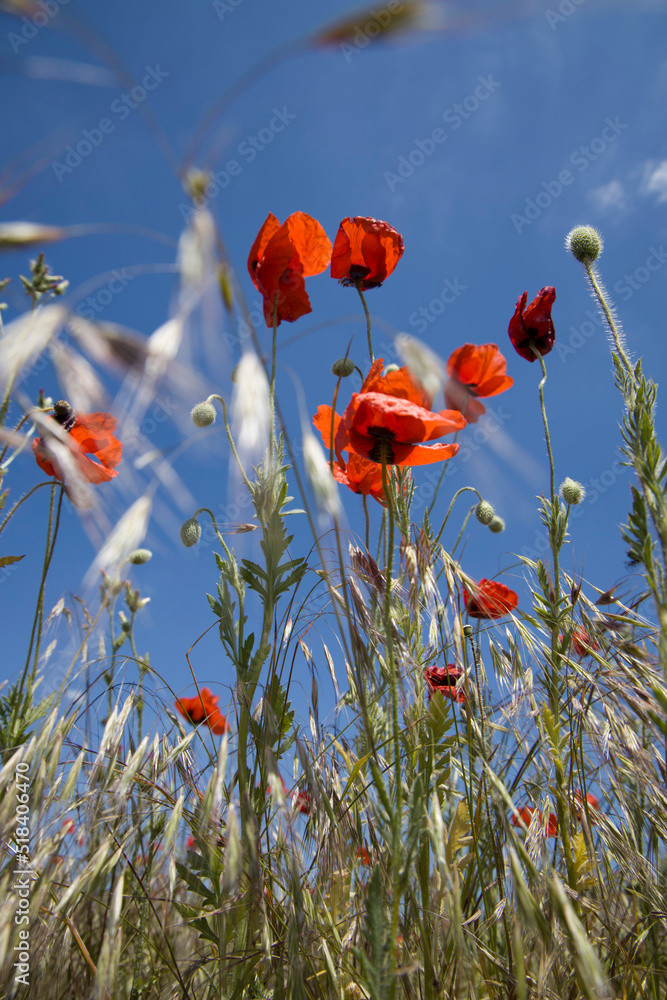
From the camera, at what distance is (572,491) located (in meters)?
2.39

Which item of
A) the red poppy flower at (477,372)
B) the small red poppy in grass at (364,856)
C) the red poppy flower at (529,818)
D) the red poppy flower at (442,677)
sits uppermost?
the red poppy flower at (477,372)

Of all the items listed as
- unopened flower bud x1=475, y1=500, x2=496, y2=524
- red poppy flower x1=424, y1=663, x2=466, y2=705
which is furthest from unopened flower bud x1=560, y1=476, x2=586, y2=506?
red poppy flower x1=424, y1=663, x2=466, y2=705

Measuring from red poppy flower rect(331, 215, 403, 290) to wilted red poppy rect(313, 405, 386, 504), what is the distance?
404mm

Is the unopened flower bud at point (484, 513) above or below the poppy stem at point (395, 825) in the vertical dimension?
above

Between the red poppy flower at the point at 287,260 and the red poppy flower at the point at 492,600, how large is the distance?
87 centimetres

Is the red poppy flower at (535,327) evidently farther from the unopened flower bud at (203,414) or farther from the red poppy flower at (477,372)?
the unopened flower bud at (203,414)

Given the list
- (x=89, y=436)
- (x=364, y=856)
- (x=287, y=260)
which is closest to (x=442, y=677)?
(x=364, y=856)

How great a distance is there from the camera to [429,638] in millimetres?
1299

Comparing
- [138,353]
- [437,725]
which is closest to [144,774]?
[437,725]

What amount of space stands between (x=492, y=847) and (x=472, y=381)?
4.17ft

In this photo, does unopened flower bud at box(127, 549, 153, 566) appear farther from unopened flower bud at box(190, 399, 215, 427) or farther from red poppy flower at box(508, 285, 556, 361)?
red poppy flower at box(508, 285, 556, 361)

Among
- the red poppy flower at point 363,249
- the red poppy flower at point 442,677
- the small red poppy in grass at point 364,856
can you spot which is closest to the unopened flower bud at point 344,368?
the red poppy flower at point 363,249

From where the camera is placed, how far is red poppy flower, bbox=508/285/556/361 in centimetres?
179

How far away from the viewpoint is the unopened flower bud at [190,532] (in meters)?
1.46
